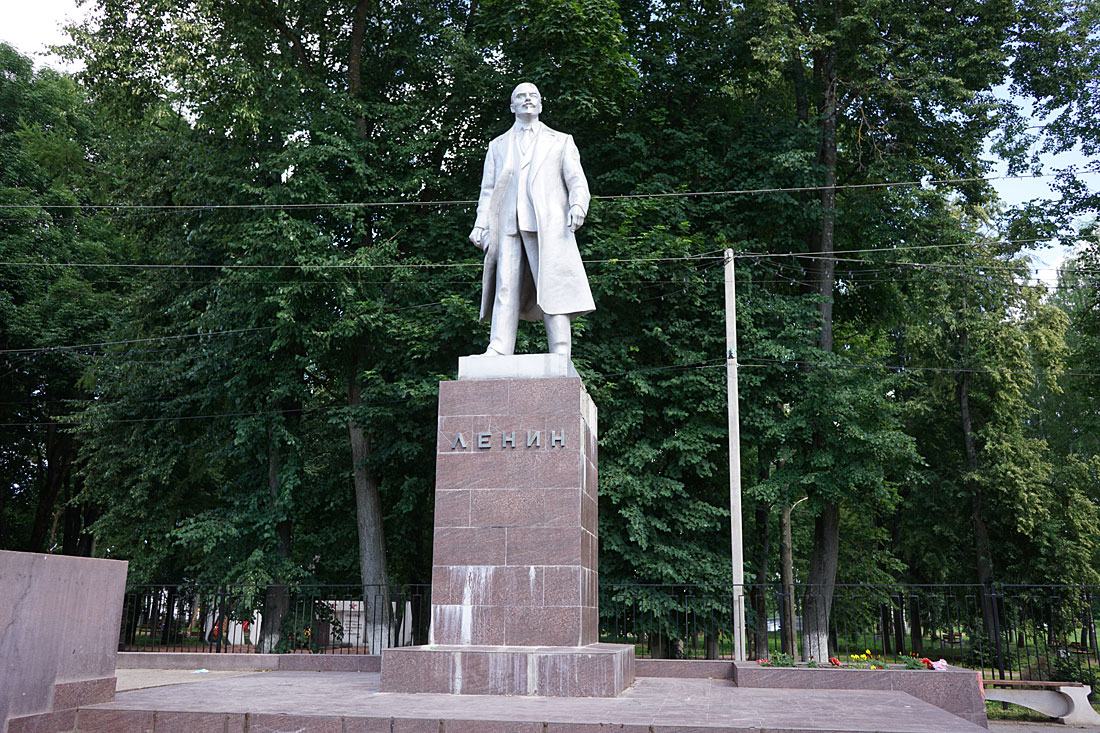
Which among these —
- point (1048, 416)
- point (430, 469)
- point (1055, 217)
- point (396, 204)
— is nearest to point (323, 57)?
point (396, 204)

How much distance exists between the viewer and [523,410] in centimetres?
924

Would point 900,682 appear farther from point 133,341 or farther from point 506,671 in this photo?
point 133,341

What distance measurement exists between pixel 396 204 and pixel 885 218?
10.8 metres

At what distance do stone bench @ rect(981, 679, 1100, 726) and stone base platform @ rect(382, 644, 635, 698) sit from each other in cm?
1049

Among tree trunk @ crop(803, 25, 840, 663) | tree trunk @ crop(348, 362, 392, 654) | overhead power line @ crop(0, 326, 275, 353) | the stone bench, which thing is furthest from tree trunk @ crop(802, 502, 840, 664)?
overhead power line @ crop(0, 326, 275, 353)

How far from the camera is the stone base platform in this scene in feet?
26.1

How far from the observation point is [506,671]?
8086 millimetres

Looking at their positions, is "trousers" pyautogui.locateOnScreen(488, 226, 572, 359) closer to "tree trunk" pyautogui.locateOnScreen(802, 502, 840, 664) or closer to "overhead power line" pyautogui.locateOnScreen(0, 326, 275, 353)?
"overhead power line" pyautogui.locateOnScreen(0, 326, 275, 353)

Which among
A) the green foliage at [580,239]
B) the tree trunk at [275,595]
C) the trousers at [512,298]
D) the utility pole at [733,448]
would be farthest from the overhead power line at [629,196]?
the trousers at [512,298]

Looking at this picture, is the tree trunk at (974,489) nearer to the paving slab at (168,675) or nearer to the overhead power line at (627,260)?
the overhead power line at (627,260)

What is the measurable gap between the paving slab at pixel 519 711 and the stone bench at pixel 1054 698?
831 cm

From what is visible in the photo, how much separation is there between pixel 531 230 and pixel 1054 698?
1277 cm

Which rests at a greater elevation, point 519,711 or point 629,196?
point 629,196

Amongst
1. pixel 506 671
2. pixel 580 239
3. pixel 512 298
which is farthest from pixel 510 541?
pixel 580 239
